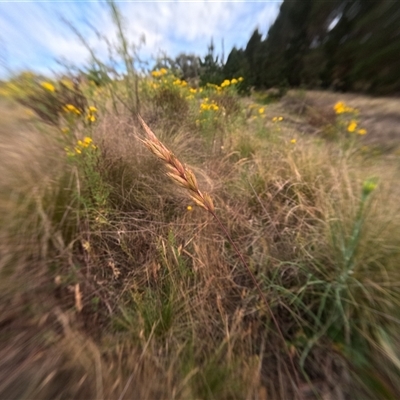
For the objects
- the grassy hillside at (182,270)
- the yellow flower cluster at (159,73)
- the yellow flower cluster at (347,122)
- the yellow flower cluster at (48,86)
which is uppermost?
the yellow flower cluster at (159,73)

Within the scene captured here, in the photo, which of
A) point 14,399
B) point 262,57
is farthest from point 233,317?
point 262,57

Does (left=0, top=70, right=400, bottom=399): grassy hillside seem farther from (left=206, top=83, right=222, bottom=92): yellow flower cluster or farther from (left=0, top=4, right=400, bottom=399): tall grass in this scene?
(left=206, top=83, right=222, bottom=92): yellow flower cluster

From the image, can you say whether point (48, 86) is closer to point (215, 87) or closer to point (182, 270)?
point (182, 270)

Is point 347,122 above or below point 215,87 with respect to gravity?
below

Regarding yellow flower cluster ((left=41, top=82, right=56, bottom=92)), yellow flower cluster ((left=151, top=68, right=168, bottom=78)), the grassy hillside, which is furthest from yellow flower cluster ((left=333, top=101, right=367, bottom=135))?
yellow flower cluster ((left=41, top=82, right=56, bottom=92))

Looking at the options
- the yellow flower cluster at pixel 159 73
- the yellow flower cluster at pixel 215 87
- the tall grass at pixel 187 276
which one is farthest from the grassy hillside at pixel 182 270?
the yellow flower cluster at pixel 215 87

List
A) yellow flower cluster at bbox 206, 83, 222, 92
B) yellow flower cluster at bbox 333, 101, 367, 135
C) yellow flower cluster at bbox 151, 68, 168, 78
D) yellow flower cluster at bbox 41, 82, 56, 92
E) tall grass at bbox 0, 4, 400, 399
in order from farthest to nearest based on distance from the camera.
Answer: yellow flower cluster at bbox 206, 83, 222, 92 < yellow flower cluster at bbox 151, 68, 168, 78 < yellow flower cluster at bbox 333, 101, 367, 135 < yellow flower cluster at bbox 41, 82, 56, 92 < tall grass at bbox 0, 4, 400, 399

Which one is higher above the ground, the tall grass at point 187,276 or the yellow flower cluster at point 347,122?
the yellow flower cluster at point 347,122

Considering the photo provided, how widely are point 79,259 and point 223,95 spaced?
2.77 m

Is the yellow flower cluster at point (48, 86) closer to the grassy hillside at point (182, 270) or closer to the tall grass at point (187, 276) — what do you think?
the grassy hillside at point (182, 270)

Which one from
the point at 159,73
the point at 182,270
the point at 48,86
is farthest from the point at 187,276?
the point at 159,73

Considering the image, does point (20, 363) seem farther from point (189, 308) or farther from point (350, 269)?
point (350, 269)

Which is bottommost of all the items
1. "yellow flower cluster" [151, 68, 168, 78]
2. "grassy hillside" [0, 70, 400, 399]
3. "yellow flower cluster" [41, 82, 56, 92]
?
"grassy hillside" [0, 70, 400, 399]

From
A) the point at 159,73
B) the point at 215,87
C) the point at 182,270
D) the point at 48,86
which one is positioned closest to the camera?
the point at 182,270
